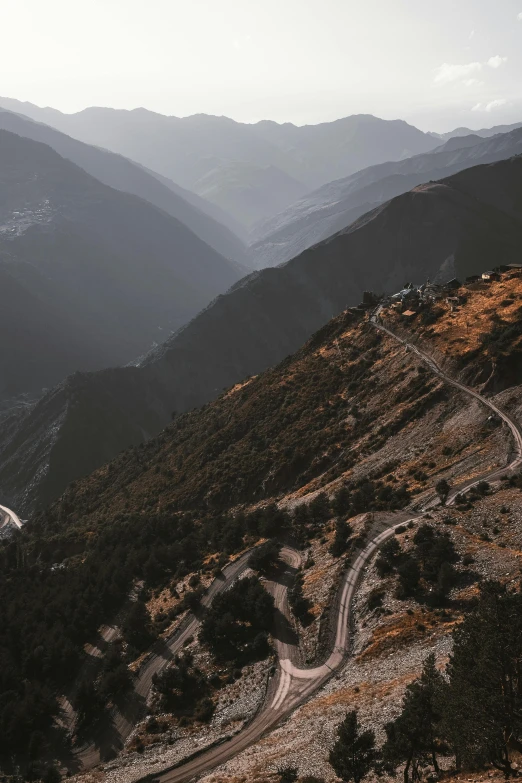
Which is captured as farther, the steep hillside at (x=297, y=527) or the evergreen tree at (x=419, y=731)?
the steep hillside at (x=297, y=527)

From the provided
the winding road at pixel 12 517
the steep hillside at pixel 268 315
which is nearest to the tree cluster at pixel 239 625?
the winding road at pixel 12 517

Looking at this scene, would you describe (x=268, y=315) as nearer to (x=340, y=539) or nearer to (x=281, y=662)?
(x=340, y=539)

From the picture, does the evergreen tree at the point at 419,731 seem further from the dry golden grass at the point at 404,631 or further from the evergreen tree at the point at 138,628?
the evergreen tree at the point at 138,628

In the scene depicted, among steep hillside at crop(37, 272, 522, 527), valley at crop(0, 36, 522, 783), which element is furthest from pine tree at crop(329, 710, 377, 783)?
steep hillside at crop(37, 272, 522, 527)

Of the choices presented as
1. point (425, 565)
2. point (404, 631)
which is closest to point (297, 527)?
point (425, 565)

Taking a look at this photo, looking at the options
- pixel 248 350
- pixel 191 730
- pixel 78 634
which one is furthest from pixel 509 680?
pixel 248 350

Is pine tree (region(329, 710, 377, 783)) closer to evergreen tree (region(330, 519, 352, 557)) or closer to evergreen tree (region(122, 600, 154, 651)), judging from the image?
evergreen tree (region(330, 519, 352, 557))
